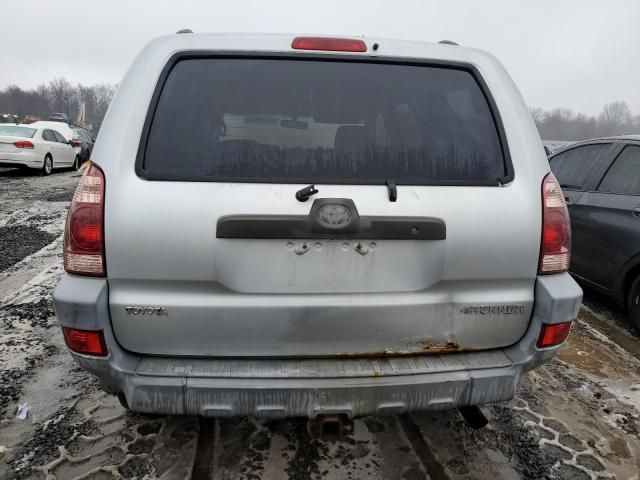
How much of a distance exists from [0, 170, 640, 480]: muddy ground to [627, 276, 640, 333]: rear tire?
78cm

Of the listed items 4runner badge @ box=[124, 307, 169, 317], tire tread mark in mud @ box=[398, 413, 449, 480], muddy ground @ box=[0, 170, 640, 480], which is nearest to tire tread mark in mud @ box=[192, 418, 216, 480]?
muddy ground @ box=[0, 170, 640, 480]

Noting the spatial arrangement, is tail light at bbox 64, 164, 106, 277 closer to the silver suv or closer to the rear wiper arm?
the silver suv

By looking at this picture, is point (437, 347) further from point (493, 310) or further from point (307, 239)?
point (307, 239)

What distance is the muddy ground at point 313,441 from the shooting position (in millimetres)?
2246

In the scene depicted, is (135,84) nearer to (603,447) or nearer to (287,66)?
(287,66)

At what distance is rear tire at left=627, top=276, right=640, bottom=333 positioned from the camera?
3949 millimetres

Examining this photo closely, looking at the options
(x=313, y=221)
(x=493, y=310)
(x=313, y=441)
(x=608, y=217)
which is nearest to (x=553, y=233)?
(x=493, y=310)

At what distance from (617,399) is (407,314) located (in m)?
2.08

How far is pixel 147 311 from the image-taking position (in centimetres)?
178

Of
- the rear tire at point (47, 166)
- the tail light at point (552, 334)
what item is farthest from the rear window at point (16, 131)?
the tail light at point (552, 334)

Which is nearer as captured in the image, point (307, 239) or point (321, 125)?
point (307, 239)

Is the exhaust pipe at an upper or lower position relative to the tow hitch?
lower

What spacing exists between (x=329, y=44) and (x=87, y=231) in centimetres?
129

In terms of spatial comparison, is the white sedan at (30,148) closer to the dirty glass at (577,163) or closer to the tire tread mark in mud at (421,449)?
the dirty glass at (577,163)
